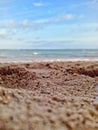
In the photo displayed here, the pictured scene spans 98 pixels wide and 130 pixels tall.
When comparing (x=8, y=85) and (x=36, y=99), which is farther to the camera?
(x=8, y=85)

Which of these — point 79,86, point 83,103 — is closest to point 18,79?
point 79,86

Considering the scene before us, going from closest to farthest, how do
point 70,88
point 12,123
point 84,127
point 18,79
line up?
point 12,123 → point 84,127 → point 70,88 → point 18,79

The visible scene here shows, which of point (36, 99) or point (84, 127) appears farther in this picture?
point (36, 99)

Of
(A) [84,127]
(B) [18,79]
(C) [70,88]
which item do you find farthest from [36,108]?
(B) [18,79]

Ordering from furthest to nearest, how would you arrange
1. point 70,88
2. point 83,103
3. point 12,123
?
point 70,88 < point 83,103 < point 12,123

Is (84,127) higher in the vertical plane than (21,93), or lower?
lower

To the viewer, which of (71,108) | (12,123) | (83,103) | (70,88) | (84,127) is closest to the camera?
(12,123)

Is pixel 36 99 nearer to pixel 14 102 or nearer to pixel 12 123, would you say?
pixel 14 102

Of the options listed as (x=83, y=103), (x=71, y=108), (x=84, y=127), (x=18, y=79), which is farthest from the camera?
(x=18, y=79)

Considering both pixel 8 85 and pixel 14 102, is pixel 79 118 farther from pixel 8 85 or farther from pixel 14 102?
pixel 8 85
